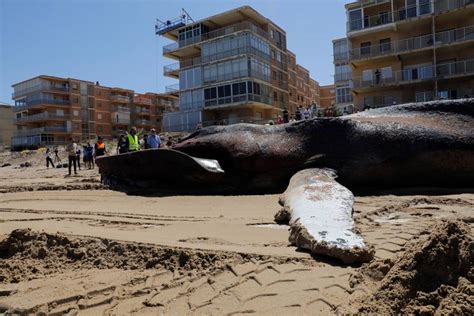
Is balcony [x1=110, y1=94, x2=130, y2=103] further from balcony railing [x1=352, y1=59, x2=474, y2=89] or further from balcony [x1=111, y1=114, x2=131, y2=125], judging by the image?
balcony railing [x1=352, y1=59, x2=474, y2=89]

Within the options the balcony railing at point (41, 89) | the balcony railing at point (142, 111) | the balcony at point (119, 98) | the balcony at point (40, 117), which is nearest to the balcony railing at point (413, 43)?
the balcony at point (40, 117)

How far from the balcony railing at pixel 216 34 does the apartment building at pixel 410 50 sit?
14.1m

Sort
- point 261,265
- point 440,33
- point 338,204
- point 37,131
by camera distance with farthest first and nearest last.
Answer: point 37,131, point 440,33, point 338,204, point 261,265

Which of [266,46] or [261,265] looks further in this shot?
[266,46]

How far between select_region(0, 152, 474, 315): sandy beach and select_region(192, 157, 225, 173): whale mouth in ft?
7.27

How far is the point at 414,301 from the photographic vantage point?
2.46 m

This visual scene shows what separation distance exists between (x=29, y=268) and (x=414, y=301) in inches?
121

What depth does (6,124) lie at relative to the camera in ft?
297

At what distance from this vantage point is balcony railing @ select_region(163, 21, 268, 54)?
5147cm

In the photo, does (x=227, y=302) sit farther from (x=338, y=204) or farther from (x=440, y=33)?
(x=440, y=33)

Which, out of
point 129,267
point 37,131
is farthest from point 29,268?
point 37,131

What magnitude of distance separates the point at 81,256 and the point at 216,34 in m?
52.5

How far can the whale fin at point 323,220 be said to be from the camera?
129 inches

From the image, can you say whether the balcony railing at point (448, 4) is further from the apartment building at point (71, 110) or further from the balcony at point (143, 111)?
the balcony at point (143, 111)
